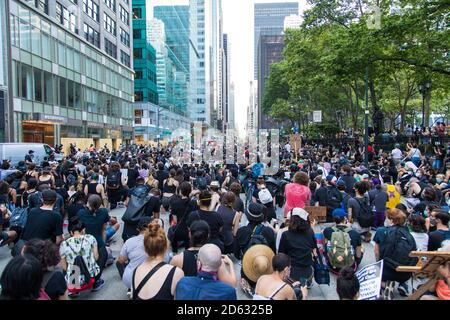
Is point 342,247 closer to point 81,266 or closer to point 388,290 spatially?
point 388,290

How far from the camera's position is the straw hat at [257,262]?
4.51 meters

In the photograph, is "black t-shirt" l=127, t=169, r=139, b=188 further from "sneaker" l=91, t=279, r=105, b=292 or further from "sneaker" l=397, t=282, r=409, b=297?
"sneaker" l=397, t=282, r=409, b=297

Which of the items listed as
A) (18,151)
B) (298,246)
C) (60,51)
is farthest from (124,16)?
(298,246)

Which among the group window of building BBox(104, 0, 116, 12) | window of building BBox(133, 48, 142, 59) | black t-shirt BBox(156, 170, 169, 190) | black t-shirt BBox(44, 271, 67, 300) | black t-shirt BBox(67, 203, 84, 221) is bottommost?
black t-shirt BBox(44, 271, 67, 300)

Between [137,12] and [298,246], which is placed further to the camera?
[137,12]

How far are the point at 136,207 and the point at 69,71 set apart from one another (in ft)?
113

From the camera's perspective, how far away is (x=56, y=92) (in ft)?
111

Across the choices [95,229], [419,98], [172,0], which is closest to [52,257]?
[95,229]

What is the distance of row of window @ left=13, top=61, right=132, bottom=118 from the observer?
93.1ft

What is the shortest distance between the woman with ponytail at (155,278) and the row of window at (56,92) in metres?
28.9

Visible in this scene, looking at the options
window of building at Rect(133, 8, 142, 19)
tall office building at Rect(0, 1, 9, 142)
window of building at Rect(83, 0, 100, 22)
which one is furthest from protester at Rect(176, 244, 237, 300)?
window of building at Rect(133, 8, 142, 19)

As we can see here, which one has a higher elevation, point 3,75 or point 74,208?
point 3,75

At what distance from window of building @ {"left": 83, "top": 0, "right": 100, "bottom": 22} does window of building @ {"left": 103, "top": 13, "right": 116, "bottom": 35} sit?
2.37 m

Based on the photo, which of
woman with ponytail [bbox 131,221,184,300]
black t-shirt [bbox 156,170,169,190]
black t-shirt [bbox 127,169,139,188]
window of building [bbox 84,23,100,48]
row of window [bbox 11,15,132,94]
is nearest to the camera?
woman with ponytail [bbox 131,221,184,300]
